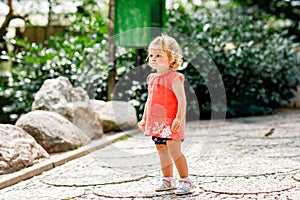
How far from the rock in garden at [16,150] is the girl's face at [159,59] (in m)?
1.21

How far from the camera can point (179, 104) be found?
253cm

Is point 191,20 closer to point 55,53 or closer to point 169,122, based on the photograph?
point 55,53

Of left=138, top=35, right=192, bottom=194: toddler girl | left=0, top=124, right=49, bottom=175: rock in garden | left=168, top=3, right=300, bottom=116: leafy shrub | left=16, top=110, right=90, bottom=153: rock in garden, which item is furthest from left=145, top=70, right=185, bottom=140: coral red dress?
left=168, top=3, right=300, bottom=116: leafy shrub

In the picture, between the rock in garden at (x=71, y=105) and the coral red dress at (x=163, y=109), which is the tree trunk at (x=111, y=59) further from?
the coral red dress at (x=163, y=109)

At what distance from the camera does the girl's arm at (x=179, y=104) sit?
2.51m

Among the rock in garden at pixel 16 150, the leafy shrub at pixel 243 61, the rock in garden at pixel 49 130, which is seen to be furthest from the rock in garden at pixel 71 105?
the leafy shrub at pixel 243 61

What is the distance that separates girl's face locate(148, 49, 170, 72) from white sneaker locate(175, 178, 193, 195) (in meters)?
0.63

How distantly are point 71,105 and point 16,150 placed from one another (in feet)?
5.04

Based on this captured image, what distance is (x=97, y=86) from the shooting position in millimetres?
5863

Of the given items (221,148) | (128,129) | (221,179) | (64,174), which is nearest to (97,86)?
(128,129)

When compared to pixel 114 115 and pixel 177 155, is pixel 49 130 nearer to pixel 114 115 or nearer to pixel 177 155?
pixel 114 115

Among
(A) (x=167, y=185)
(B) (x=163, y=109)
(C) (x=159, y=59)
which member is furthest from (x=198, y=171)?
(C) (x=159, y=59)

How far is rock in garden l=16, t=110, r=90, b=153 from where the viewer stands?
3887mm

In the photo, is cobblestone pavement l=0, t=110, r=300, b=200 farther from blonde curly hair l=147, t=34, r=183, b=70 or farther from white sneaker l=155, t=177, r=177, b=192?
blonde curly hair l=147, t=34, r=183, b=70
